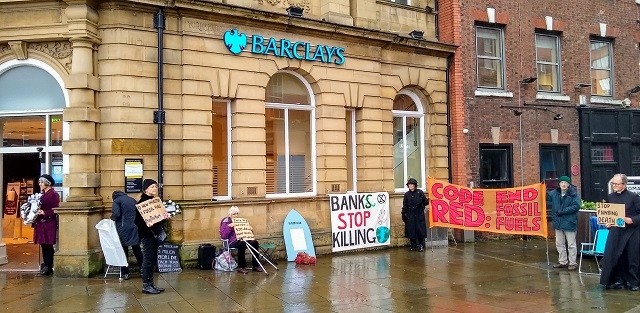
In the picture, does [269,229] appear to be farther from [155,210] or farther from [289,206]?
[155,210]

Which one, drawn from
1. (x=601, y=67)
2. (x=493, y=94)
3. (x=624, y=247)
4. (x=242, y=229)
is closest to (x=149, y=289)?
(x=242, y=229)

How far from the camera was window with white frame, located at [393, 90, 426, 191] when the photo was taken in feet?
53.7

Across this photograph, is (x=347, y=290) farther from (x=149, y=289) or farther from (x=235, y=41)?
(x=235, y=41)

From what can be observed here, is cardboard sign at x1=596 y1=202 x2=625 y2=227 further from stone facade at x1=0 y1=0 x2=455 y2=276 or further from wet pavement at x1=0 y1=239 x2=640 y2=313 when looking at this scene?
stone facade at x1=0 y1=0 x2=455 y2=276

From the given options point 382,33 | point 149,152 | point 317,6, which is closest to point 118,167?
point 149,152

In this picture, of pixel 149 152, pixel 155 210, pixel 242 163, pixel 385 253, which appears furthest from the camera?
pixel 385 253

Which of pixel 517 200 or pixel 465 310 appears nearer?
pixel 465 310

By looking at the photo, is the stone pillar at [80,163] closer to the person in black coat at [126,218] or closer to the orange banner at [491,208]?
the person in black coat at [126,218]

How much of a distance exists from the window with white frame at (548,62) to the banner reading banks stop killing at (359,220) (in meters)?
7.22

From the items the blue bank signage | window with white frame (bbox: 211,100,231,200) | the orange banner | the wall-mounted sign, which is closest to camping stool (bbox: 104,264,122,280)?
the wall-mounted sign

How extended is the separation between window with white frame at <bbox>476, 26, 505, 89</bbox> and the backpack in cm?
965

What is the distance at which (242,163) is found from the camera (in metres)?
12.9

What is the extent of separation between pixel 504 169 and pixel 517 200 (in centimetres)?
412

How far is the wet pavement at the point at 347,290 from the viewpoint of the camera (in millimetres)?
8812
